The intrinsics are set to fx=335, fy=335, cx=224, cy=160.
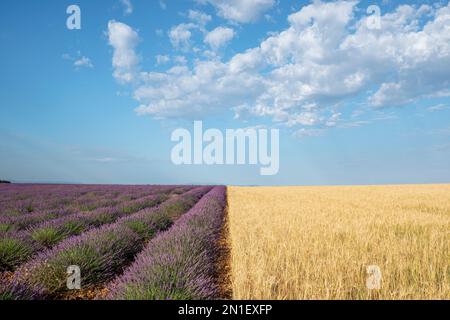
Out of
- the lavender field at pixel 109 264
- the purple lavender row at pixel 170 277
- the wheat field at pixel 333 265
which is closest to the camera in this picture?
the purple lavender row at pixel 170 277

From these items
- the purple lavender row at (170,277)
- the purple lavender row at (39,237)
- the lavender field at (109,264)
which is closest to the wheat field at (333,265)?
the purple lavender row at (170,277)

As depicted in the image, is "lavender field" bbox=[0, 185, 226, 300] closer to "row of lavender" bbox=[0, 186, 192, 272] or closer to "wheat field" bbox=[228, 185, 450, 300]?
"row of lavender" bbox=[0, 186, 192, 272]

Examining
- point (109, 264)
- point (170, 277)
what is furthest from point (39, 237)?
point (170, 277)

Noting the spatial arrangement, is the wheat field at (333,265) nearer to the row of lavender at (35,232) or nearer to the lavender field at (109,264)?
the lavender field at (109,264)

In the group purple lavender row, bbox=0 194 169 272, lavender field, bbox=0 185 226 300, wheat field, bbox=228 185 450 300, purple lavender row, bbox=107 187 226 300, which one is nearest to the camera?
purple lavender row, bbox=107 187 226 300

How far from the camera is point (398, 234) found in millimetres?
7629

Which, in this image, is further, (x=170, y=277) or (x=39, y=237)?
(x=39, y=237)

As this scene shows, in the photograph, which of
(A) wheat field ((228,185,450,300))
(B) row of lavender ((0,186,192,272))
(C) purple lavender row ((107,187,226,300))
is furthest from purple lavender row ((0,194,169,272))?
(A) wheat field ((228,185,450,300))

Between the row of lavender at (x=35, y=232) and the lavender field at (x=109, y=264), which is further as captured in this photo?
the row of lavender at (x=35, y=232)

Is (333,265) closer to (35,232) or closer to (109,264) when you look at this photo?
(109,264)
